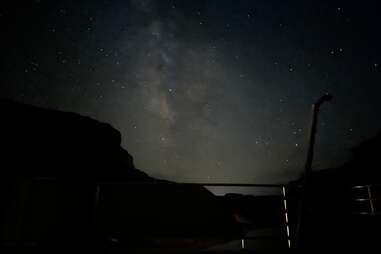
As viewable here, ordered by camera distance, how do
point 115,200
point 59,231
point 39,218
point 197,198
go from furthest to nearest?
point 197,198 → point 115,200 → point 39,218 → point 59,231

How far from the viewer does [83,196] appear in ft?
25.7

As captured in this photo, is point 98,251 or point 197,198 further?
point 197,198

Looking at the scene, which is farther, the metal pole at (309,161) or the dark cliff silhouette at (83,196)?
the dark cliff silhouette at (83,196)

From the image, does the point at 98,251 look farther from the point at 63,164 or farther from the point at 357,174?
the point at 357,174

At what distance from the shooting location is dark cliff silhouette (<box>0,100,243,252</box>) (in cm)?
361

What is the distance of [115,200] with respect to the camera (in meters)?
13.7

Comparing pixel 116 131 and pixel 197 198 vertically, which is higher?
pixel 116 131

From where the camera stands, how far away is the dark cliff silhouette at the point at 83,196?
3.61m

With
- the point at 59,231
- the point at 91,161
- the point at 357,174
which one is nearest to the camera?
the point at 59,231

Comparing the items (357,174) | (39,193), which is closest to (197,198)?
(39,193)

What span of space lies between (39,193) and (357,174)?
72.4 meters

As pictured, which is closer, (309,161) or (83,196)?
(309,161)

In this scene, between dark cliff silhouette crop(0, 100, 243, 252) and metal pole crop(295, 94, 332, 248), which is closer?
metal pole crop(295, 94, 332, 248)

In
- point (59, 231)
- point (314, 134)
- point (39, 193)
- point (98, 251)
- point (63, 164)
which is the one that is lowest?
point (98, 251)
